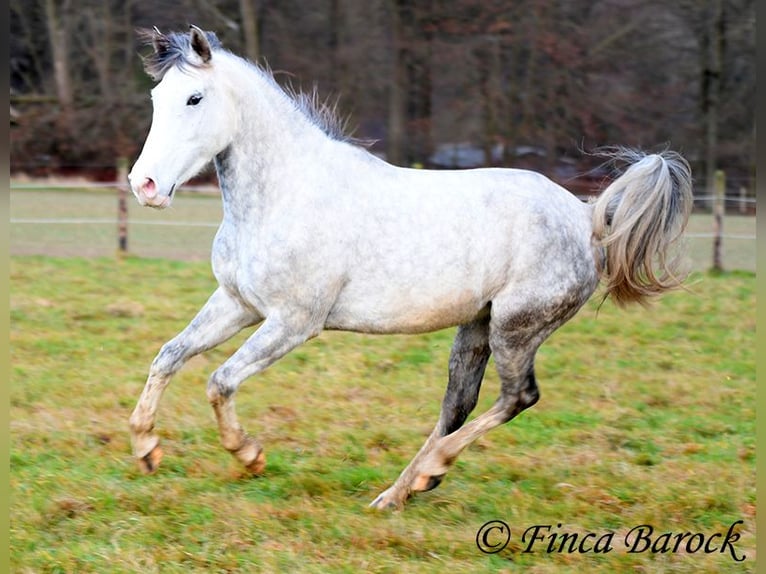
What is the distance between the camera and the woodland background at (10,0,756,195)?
78.7 ft

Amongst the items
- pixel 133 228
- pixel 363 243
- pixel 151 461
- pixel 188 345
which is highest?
pixel 363 243

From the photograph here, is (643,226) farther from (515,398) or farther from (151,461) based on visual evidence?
(151,461)

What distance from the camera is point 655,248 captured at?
451 centimetres

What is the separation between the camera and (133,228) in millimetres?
16266

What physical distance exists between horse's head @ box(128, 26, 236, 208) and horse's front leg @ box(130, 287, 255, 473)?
2.03ft

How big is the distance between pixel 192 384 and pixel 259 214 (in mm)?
2509

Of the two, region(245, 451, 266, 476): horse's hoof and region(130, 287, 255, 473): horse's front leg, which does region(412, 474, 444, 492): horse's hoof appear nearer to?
region(245, 451, 266, 476): horse's hoof

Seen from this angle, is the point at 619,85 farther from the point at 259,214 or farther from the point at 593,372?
the point at 259,214

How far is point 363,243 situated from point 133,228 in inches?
500

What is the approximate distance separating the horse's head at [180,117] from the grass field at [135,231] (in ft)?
28.7

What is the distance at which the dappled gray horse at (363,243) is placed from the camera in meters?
4.15

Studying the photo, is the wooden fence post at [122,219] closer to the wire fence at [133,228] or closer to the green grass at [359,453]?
the wire fence at [133,228]

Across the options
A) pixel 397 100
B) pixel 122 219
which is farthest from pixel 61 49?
pixel 122 219

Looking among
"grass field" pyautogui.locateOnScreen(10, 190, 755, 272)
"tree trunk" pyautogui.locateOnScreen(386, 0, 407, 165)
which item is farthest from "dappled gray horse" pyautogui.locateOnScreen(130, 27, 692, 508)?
"tree trunk" pyautogui.locateOnScreen(386, 0, 407, 165)
